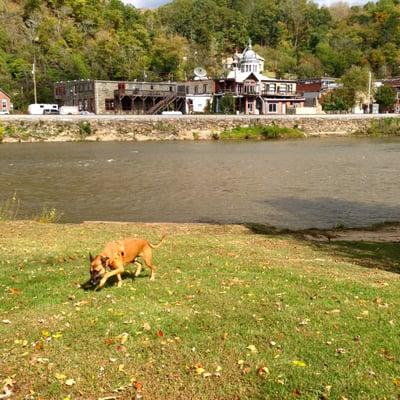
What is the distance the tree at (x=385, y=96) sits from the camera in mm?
104688

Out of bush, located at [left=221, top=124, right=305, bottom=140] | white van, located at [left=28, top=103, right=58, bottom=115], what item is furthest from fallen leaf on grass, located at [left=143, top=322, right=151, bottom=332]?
white van, located at [left=28, top=103, right=58, bottom=115]

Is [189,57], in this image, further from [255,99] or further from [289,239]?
[289,239]

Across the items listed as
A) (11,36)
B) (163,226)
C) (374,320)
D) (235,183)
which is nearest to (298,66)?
(11,36)

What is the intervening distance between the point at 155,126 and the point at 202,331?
68246 millimetres

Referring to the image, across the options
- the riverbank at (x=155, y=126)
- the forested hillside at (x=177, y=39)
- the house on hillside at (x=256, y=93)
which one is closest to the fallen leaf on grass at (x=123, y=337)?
the riverbank at (x=155, y=126)

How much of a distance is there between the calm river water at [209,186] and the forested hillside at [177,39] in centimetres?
5649

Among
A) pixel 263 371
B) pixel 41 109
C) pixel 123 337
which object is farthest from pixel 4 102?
pixel 263 371

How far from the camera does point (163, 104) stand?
9556 centimetres

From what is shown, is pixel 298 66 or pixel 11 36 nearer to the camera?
pixel 11 36

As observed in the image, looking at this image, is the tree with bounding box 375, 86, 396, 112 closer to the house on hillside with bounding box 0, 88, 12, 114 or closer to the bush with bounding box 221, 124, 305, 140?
the bush with bounding box 221, 124, 305, 140

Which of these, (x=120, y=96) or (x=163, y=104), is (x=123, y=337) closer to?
(x=120, y=96)

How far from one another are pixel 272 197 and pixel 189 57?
11493cm

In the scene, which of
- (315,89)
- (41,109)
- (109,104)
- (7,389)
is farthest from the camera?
(315,89)

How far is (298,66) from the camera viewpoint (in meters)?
146
